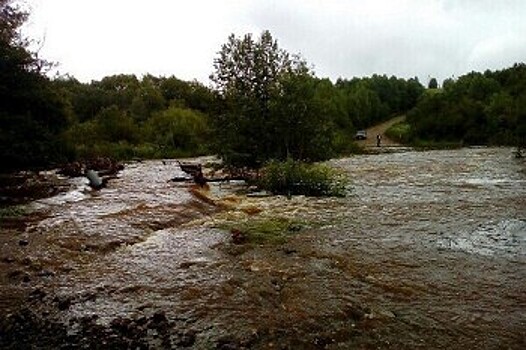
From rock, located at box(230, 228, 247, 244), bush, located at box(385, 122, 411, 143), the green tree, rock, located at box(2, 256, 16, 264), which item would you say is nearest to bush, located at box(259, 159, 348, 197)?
rock, located at box(230, 228, 247, 244)

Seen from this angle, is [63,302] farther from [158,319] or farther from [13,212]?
[13,212]

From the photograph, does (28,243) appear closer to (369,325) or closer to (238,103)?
(369,325)

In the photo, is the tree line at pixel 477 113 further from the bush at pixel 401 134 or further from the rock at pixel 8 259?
the rock at pixel 8 259

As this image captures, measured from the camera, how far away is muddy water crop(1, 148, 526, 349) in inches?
226

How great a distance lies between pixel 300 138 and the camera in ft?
76.9

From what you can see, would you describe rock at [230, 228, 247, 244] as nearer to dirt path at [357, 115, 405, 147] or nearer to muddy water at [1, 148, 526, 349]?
muddy water at [1, 148, 526, 349]

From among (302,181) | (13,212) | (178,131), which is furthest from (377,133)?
(13,212)

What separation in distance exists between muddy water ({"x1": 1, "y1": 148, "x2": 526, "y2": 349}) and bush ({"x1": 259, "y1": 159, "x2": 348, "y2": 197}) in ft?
10.4

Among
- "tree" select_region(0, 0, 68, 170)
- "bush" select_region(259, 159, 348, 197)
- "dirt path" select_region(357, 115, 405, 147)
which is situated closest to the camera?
"bush" select_region(259, 159, 348, 197)

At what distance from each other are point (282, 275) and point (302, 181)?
10368 mm

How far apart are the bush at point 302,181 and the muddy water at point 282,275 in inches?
124

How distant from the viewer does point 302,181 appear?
59.4 feet

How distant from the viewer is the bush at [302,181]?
58.6 ft

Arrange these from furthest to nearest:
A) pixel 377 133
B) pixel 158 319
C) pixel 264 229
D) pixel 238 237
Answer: pixel 377 133
pixel 264 229
pixel 238 237
pixel 158 319
